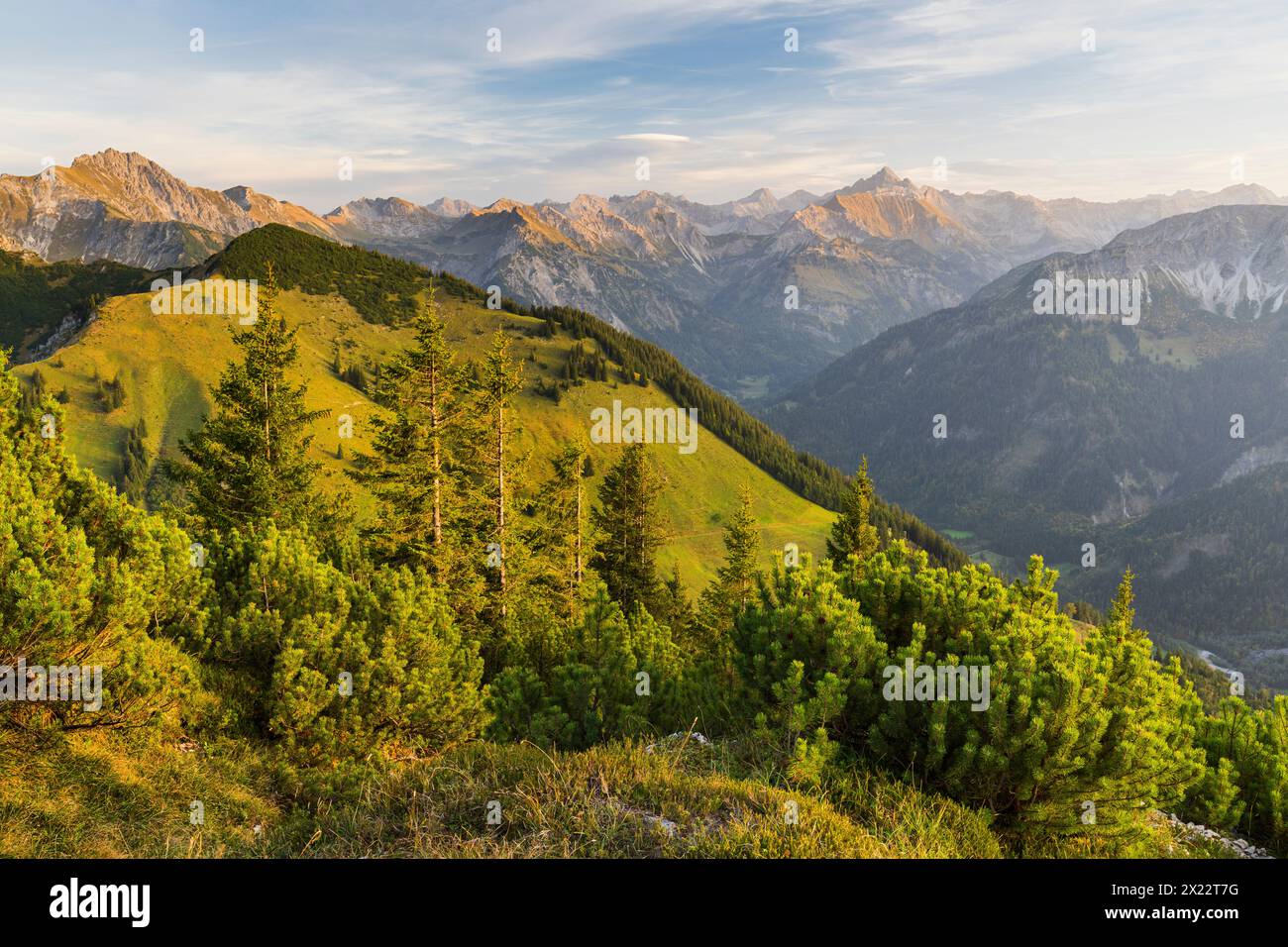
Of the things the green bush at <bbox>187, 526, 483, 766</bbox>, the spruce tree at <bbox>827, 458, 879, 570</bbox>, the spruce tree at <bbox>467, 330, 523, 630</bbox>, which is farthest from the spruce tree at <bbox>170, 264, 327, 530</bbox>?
the spruce tree at <bbox>827, 458, 879, 570</bbox>

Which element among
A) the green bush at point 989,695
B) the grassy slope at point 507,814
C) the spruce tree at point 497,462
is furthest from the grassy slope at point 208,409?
the grassy slope at point 507,814

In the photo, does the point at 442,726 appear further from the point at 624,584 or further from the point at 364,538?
the point at 624,584

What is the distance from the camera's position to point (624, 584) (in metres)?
48.8

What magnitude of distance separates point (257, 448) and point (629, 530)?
956 inches

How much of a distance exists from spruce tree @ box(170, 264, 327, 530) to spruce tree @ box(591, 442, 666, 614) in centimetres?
1930

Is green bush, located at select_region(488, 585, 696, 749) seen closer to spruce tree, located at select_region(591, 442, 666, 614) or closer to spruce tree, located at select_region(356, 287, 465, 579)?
spruce tree, located at select_region(356, 287, 465, 579)

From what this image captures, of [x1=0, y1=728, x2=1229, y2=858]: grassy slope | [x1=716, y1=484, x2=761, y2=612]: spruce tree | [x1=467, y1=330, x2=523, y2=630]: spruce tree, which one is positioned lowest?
[x1=716, y1=484, x2=761, y2=612]: spruce tree

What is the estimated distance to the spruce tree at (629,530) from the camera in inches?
1933

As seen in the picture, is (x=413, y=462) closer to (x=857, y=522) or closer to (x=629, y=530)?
(x=629, y=530)

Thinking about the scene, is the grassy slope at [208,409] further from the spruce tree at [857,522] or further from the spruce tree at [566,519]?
the spruce tree at [566,519]

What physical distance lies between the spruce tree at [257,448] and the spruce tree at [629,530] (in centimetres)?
1930

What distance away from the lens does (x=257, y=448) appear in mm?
35312

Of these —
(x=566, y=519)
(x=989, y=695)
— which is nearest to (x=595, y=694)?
(x=989, y=695)

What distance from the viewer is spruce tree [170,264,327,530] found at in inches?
1355
